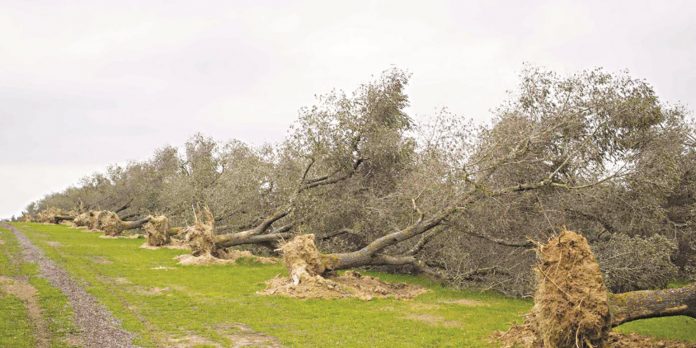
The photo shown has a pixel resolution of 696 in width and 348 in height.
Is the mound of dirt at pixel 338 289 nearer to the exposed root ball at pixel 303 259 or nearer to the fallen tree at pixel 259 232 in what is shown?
the exposed root ball at pixel 303 259

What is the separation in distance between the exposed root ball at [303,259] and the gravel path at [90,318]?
6761 mm

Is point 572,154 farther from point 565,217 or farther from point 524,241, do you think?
point 524,241

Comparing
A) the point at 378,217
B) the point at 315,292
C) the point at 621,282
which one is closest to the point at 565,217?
the point at 621,282

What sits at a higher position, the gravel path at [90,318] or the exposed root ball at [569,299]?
the exposed root ball at [569,299]

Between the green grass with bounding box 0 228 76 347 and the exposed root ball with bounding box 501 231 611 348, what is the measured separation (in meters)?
10.1

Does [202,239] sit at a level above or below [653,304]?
above

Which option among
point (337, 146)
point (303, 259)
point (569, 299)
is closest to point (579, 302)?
point (569, 299)

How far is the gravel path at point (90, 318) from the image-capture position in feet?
37.4

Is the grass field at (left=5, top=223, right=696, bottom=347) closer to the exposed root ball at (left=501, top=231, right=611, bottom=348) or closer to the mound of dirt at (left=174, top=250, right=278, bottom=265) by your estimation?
the exposed root ball at (left=501, top=231, right=611, bottom=348)

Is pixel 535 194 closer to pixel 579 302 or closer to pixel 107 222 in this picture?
pixel 579 302

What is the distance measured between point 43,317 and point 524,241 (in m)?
16.4

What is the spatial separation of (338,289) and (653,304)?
10.6 m

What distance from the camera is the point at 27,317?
1340 centimetres

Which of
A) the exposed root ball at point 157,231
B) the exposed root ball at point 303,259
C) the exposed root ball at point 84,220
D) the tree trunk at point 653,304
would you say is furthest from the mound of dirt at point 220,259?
the exposed root ball at point 84,220
